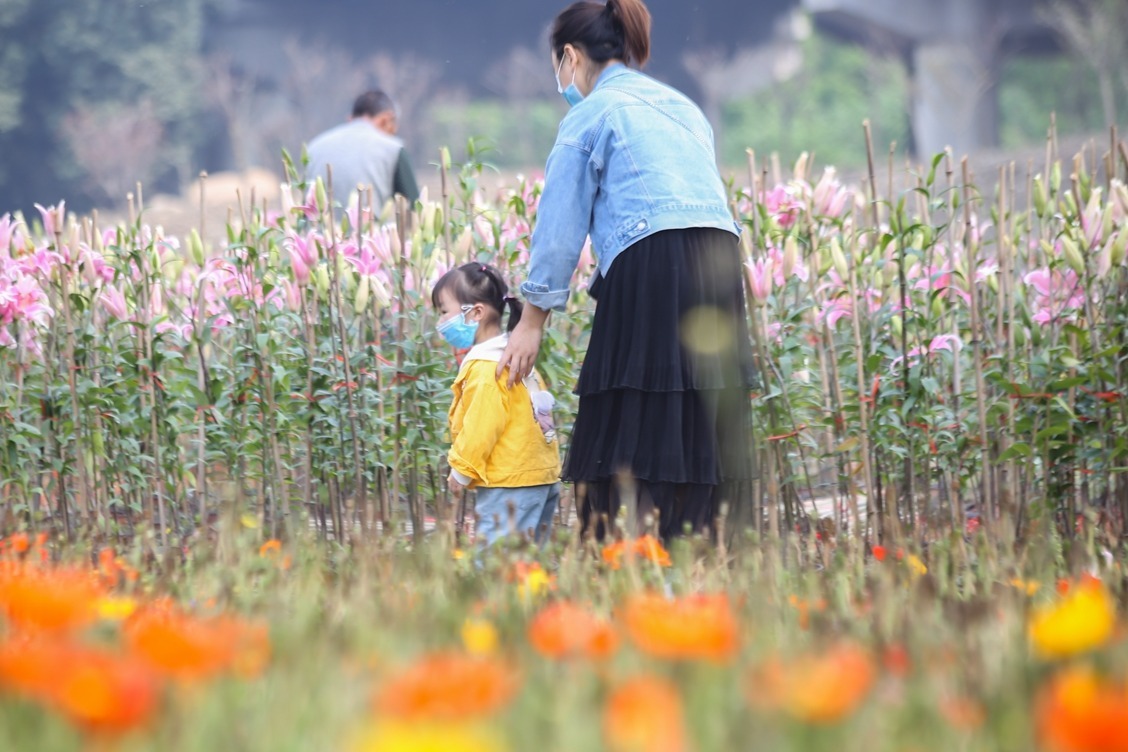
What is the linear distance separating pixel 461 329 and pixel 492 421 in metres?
0.27

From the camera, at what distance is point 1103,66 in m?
20.4

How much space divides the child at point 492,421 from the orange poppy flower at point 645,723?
198 cm

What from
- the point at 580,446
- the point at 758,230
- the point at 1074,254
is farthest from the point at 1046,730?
the point at 758,230

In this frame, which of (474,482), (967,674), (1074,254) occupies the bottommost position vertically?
(967,674)

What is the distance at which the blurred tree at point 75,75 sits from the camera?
67.3ft

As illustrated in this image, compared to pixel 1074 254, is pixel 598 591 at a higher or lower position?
lower

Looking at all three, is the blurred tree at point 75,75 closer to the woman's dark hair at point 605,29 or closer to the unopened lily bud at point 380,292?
the unopened lily bud at point 380,292

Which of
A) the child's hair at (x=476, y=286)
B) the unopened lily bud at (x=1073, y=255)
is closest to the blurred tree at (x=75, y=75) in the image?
the child's hair at (x=476, y=286)

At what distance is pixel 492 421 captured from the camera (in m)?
2.98

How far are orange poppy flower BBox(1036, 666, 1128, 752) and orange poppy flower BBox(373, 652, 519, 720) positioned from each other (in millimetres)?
404

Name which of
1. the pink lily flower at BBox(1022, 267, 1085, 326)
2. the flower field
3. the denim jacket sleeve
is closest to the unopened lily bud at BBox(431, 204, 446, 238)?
the flower field

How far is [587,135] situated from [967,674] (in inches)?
68.5

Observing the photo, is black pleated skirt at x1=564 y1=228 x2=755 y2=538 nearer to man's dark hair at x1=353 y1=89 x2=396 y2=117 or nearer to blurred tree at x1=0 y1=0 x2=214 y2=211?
man's dark hair at x1=353 y1=89 x2=396 y2=117

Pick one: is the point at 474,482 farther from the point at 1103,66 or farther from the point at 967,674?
the point at 1103,66
